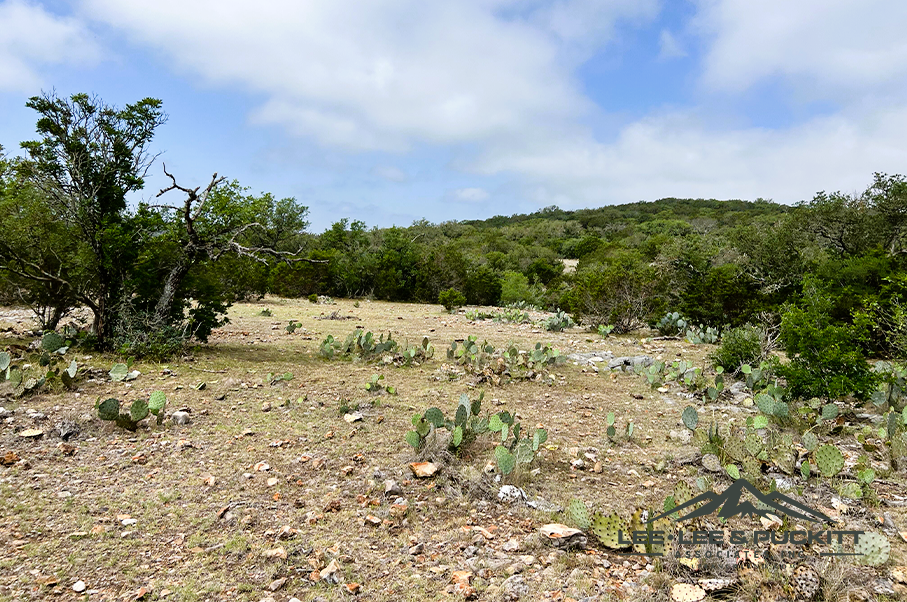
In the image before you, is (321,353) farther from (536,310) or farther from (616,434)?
(536,310)

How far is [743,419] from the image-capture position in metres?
6.40

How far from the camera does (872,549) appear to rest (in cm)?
282

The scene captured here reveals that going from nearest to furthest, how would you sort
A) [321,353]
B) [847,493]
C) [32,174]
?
1. [847,493]
2. [32,174]
3. [321,353]

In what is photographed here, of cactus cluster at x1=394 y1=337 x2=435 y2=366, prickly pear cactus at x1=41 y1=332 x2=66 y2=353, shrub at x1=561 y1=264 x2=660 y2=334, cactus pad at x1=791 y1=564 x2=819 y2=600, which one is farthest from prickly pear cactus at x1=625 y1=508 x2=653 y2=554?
shrub at x1=561 y1=264 x2=660 y2=334

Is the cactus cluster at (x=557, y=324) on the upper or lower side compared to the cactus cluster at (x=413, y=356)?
upper

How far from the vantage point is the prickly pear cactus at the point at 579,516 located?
3406 mm

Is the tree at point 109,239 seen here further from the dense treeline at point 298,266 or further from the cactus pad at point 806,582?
the cactus pad at point 806,582

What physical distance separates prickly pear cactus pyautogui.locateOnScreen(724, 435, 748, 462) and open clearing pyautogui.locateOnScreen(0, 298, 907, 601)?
302 mm

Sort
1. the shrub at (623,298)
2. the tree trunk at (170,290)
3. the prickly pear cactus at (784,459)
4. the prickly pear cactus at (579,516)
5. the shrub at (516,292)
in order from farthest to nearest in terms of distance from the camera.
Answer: the shrub at (516,292) → the shrub at (623,298) → the tree trunk at (170,290) → the prickly pear cactus at (784,459) → the prickly pear cactus at (579,516)

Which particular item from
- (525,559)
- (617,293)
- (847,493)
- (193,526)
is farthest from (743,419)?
(617,293)

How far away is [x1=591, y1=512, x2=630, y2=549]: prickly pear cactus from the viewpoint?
3176mm

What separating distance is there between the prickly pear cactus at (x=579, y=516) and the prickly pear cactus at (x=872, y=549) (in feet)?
4.88

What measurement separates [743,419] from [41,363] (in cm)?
932

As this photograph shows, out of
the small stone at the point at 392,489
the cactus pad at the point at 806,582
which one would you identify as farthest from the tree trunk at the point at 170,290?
the cactus pad at the point at 806,582
